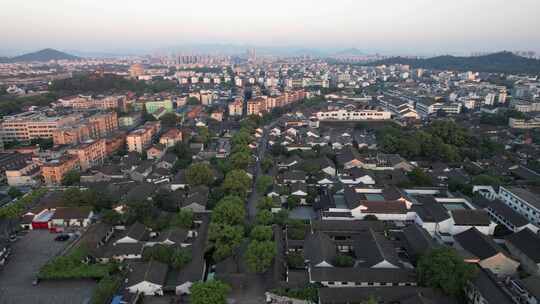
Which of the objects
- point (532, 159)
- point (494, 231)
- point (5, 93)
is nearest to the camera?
point (494, 231)

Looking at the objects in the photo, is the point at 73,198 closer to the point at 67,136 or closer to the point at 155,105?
the point at 67,136

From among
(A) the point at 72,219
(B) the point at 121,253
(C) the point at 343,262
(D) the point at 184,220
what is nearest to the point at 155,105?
(A) the point at 72,219

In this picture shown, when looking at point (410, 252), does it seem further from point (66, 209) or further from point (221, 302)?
point (66, 209)

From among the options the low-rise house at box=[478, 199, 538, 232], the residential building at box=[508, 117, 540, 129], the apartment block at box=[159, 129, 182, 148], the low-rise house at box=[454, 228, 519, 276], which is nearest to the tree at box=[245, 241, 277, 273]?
the low-rise house at box=[454, 228, 519, 276]

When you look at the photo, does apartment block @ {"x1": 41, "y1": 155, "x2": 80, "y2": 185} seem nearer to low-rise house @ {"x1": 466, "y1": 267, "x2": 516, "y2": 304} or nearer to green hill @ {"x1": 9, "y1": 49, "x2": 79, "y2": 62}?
low-rise house @ {"x1": 466, "y1": 267, "x2": 516, "y2": 304}

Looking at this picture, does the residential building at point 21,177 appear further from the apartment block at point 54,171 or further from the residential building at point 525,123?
the residential building at point 525,123

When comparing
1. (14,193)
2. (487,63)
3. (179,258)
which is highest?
(487,63)

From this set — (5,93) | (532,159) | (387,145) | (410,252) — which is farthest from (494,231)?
(5,93)

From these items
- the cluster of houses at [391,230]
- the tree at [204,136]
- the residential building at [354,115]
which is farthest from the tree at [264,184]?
the residential building at [354,115]
